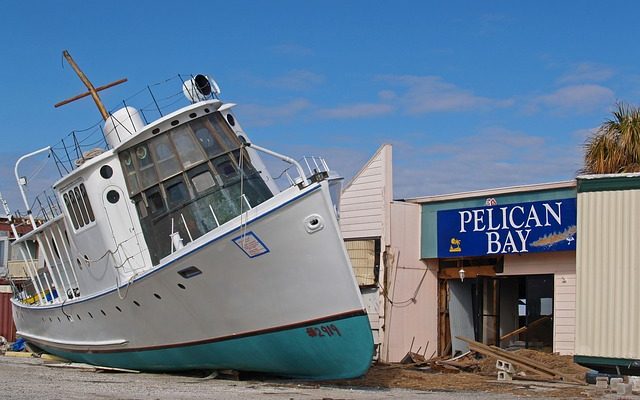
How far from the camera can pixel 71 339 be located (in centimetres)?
2048

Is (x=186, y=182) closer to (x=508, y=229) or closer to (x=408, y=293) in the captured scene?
(x=408, y=293)

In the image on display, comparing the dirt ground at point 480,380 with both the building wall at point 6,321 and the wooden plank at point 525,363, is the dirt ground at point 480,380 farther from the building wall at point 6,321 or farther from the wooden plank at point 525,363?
the building wall at point 6,321

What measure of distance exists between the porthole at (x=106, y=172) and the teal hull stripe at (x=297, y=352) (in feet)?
12.1

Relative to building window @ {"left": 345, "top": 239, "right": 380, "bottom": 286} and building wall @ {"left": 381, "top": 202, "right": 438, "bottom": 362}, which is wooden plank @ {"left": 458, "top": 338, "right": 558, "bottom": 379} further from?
building window @ {"left": 345, "top": 239, "right": 380, "bottom": 286}

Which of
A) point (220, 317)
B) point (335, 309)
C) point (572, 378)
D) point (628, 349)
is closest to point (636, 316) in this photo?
point (628, 349)

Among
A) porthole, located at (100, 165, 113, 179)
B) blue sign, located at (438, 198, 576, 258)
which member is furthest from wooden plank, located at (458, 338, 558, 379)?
porthole, located at (100, 165, 113, 179)

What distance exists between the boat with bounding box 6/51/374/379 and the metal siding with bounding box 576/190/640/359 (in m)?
4.70

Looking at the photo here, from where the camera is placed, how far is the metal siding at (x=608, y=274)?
16469 millimetres

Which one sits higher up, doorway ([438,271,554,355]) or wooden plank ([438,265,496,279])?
wooden plank ([438,265,496,279])

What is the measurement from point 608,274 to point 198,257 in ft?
25.5

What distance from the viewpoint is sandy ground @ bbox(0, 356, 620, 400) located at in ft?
45.5

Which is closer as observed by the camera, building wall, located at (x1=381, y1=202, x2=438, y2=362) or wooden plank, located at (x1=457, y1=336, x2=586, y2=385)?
wooden plank, located at (x1=457, y1=336, x2=586, y2=385)

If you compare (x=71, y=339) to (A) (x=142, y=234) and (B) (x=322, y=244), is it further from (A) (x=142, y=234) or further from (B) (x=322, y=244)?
(B) (x=322, y=244)

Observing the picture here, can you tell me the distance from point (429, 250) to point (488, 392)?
8269mm
